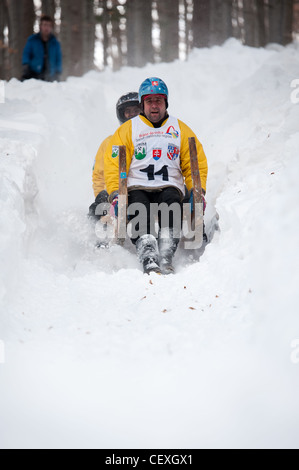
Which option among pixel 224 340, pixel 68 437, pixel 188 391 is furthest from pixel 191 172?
pixel 68 437

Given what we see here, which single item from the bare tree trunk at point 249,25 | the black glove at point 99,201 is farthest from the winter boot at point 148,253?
the bare tree trunk at point 249,25

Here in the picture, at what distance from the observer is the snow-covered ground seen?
7.58 feet

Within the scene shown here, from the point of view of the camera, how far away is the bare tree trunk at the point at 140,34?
1435cm

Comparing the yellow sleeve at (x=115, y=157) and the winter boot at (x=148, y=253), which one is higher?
the yellow sleeve at (x=115, y=157)

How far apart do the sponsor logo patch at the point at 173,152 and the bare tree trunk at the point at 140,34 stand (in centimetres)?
1008

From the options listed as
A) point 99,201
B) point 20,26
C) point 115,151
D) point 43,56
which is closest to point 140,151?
point 115,151

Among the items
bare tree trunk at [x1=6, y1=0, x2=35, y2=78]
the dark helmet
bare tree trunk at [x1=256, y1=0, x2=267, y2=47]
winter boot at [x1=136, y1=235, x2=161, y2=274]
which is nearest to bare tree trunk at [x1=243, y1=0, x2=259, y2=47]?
bare tree trunk at [x1=256, y1=0, x2=267, y2=47]

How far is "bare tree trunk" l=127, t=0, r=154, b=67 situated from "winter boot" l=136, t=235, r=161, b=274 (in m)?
11.0

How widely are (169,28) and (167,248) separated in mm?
12066

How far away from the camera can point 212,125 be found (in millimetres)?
8789

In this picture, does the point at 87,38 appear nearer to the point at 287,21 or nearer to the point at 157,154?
the point at 287,21

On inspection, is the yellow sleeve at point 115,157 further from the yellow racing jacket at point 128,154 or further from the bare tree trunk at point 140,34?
the bare tree trunk at point 140,34

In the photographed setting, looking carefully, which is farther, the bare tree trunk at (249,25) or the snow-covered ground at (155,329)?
the bare tree trunk at (249,25)
